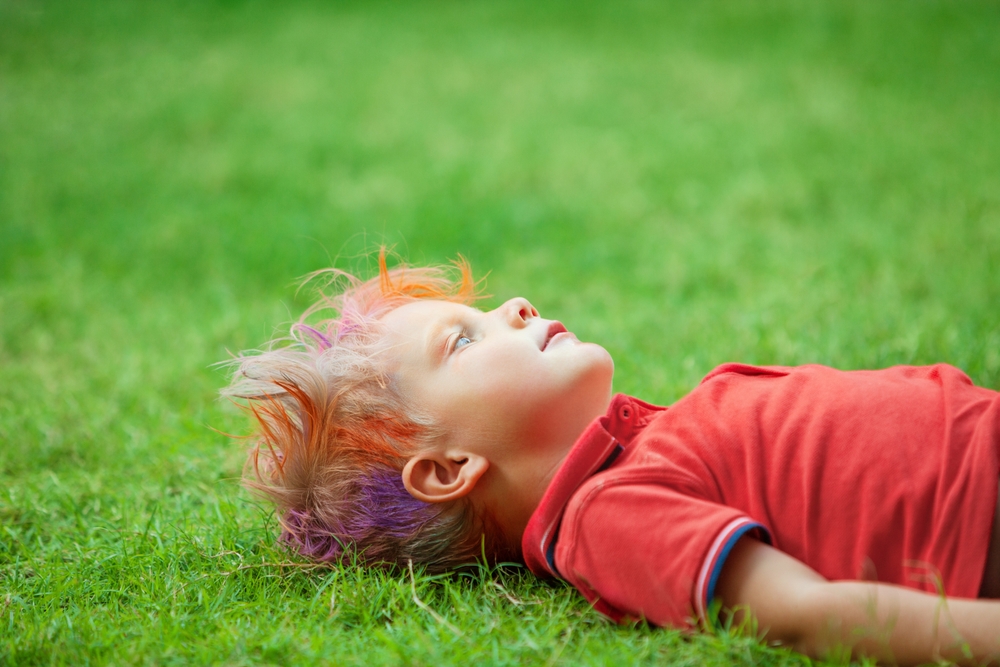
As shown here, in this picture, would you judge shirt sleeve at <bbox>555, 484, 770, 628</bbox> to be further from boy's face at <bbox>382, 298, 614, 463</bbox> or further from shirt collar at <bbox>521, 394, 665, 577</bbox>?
boy's face at <bbox>382, 298, 614, 463</bbox>

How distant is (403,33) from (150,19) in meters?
3.60

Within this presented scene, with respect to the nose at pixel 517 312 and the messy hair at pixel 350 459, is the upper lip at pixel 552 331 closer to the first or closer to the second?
the nose at pixel 517 312

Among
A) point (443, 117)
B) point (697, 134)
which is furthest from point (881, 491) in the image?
point (443, 117)

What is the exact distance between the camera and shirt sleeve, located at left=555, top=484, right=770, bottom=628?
161cm

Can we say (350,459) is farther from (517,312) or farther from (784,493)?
(784,493)

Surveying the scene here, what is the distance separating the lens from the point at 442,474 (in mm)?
1995

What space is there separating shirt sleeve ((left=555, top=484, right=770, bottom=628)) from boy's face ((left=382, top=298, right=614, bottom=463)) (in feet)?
0.76

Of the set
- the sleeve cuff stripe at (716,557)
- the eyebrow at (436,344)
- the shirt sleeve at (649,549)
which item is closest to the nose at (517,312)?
the eyebrow at (436,344)

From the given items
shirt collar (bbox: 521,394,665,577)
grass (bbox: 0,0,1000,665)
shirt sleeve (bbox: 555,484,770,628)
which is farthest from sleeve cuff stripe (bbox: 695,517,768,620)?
shirt collar (bbox: 521,394,665,577)

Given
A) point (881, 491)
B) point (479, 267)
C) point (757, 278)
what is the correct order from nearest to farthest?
point (881, 491)
point (757, 278)
point (479, 267)

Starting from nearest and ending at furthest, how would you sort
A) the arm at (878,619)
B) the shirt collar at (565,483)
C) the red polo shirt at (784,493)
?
1. the arm at (878,619)
2. the red polo shirt at (784,493)
3. the shirt collar at (565,483)

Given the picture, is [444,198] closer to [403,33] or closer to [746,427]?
[746,427]

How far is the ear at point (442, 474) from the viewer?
6.32 ft

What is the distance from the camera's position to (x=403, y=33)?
11.5 metres
